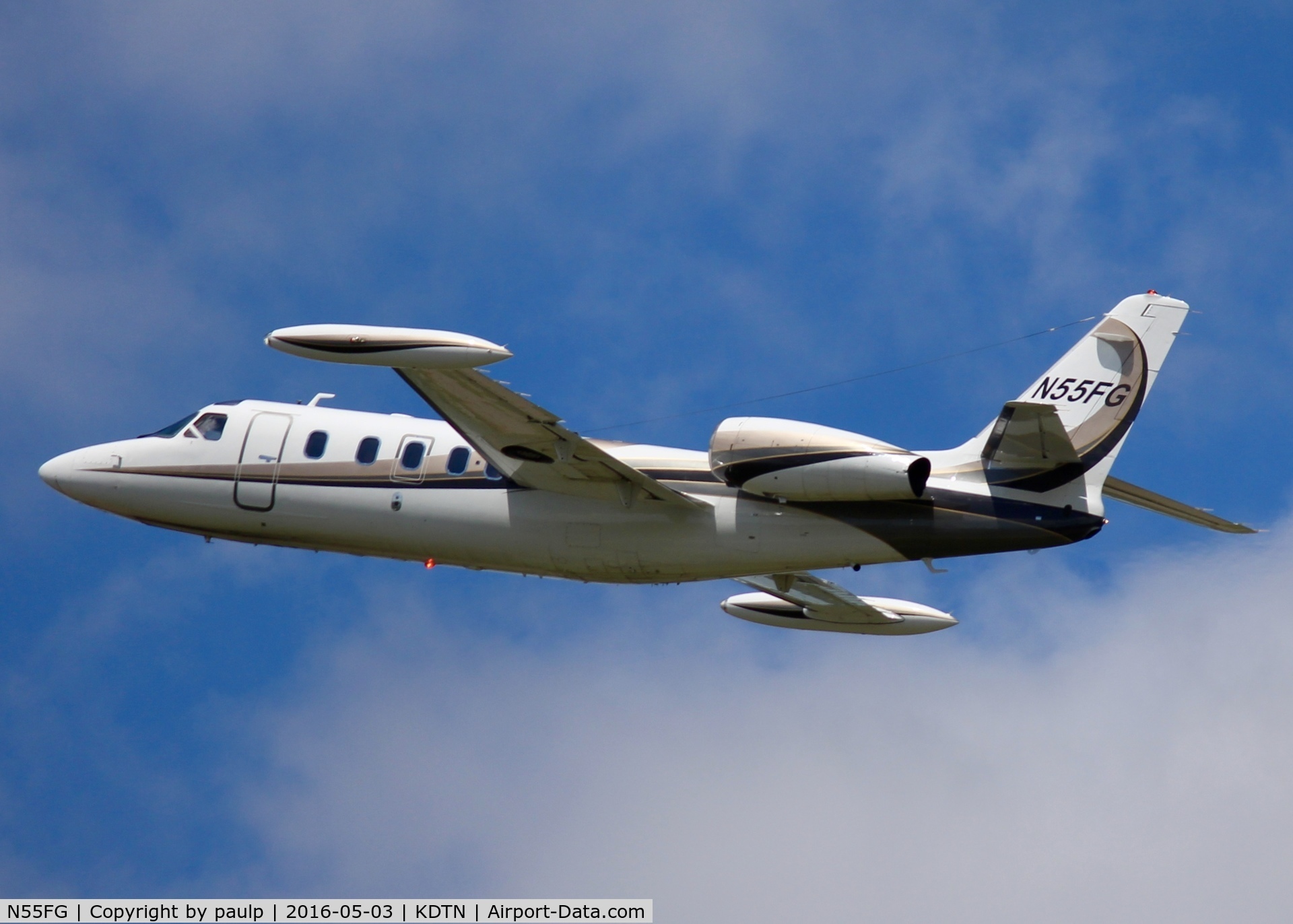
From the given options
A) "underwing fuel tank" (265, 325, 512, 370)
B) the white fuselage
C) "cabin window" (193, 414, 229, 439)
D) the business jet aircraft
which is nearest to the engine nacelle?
the business jet aircraft

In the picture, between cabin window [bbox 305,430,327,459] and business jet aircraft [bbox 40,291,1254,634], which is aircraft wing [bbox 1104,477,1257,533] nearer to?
business jet aircraft [bbox 40,291,1254,634]

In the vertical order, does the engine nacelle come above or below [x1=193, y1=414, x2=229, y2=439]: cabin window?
below

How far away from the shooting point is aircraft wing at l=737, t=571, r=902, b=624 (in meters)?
33.8

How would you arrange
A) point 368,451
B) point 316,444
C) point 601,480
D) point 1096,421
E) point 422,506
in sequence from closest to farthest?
point 1096,421
point 601,480
point 422,506
point 368,451
point 316,444

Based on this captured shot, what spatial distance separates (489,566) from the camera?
95.0 feet

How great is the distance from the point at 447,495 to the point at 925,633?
11.9m

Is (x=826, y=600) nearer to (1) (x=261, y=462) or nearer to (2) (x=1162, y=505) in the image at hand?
(2) (x=1162, y=505)

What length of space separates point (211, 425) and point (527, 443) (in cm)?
740

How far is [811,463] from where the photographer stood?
25281 mm

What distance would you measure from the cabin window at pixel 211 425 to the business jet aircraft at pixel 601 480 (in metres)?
0.04

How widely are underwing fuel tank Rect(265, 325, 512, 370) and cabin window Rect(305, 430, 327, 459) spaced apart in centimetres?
525

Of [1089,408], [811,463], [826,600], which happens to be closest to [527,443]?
[811,463]

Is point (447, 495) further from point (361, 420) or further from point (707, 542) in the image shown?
point (707, 542)

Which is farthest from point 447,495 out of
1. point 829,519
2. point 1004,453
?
point 1004,453
